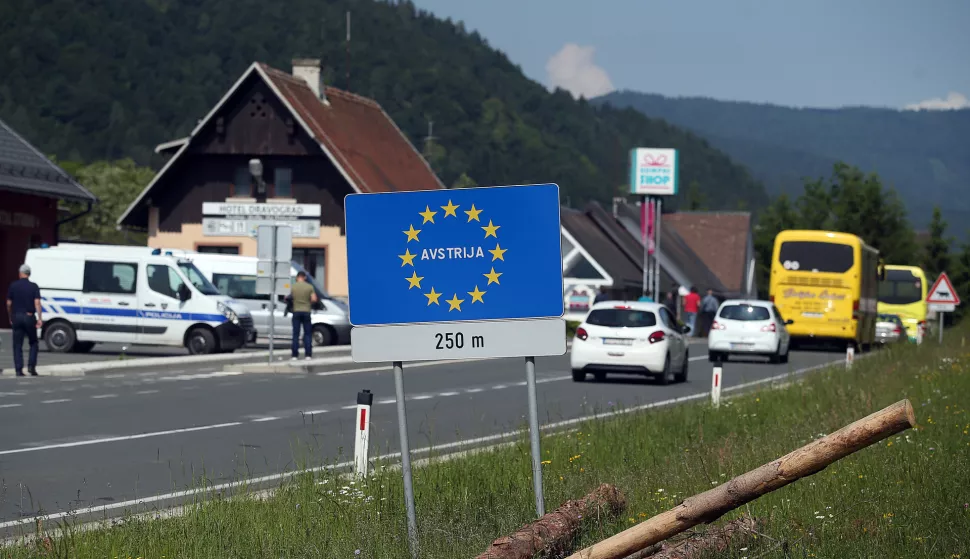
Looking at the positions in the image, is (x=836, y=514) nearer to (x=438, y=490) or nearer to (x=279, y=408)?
(x=438, y=490)

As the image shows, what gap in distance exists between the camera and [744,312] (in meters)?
37.2

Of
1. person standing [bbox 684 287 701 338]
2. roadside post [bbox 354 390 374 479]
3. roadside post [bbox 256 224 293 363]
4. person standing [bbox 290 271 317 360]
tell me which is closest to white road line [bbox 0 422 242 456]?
roadside post [bbox 354 390 374 479]

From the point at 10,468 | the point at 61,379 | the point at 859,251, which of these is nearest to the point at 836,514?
the point at 10,468

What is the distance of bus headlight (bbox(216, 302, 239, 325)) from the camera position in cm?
3181

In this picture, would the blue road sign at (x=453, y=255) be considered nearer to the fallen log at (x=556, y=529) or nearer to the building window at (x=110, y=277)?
the fallen log at (x=556, y=529)

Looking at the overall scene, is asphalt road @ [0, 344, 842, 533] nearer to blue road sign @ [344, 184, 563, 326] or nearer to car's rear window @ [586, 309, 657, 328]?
car's rear window @ [586, 309, 657, 328]

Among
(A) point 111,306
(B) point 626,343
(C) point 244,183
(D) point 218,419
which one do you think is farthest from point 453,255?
(C) point 244,183

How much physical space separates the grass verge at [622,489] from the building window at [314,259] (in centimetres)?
4069

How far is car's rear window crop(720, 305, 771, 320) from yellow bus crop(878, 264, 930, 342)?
25.2 meters

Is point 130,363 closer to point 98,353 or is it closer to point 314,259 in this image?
point 98,353

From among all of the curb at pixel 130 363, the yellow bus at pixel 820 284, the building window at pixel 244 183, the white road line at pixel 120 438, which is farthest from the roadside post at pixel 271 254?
the building window at pixel 244 183

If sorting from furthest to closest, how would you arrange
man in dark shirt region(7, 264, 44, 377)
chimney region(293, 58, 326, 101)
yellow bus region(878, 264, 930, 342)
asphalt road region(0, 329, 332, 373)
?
yellow bus region(878, 264, 930, 342)
chimney region(293, 58, 326, 101)
asphalt road region(0, 329, 332, 373)
man in dark shirt region(7, 264, 44, 377)

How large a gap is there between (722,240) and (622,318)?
91.8 metres

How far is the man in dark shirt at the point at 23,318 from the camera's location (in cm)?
2420
